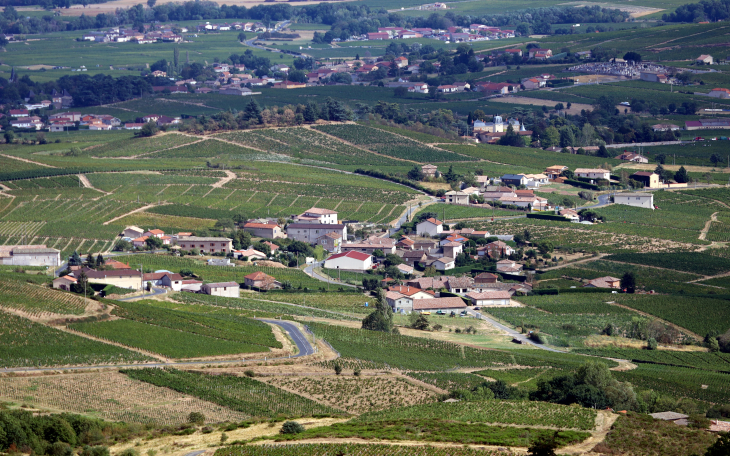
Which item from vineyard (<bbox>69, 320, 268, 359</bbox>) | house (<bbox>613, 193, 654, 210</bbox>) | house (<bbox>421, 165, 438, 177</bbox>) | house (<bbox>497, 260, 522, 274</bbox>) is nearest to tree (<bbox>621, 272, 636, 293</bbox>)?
house (<bbox>497, 260, 522, 274</bbox>)

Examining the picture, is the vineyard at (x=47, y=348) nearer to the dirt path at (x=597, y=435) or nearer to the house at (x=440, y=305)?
the dirt path at (x=597, y=435)

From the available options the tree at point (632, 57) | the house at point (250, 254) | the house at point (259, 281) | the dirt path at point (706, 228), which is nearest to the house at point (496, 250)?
the dirt path at point (706, 228)

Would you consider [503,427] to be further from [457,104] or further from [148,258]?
[457,104]

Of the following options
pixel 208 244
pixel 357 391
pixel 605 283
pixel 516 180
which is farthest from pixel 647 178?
pixel 357 391

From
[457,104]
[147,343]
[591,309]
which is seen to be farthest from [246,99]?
[147,343]

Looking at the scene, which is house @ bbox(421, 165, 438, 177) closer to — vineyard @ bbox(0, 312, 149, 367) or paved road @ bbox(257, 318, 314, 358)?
paved road @ bbox(257, 318, 314, 358)

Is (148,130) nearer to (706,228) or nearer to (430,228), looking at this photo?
(430,228)

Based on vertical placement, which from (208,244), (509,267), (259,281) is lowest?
(509,267)
